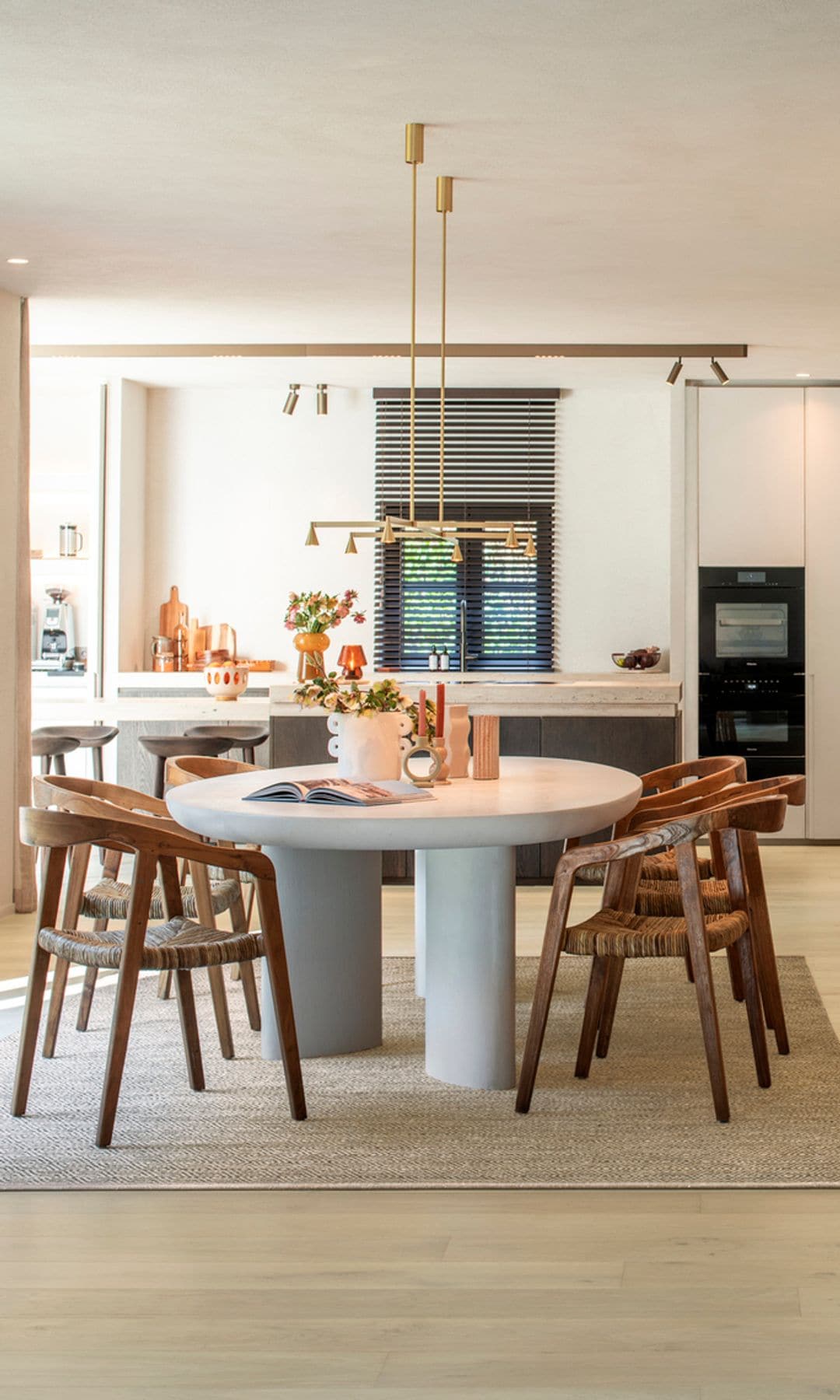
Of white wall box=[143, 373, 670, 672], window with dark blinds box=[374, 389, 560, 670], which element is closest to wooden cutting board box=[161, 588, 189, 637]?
white wall box=[143, 373, 670, 672]

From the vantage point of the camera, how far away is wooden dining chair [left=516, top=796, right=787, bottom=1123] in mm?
3375

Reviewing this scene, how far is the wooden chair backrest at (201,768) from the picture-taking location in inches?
180

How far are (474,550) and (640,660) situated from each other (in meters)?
1.20

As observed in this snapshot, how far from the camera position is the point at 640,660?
8125 mm

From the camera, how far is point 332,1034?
3.96 meters

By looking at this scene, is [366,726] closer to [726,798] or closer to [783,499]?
[726,798]

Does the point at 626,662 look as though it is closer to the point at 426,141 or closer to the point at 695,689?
the point at 695,689

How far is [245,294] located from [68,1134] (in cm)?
382

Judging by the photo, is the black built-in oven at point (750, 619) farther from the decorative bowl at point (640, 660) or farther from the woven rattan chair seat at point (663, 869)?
the woven rattan chair seat at point (663, 869)

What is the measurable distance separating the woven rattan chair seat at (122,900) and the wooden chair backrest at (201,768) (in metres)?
0.43

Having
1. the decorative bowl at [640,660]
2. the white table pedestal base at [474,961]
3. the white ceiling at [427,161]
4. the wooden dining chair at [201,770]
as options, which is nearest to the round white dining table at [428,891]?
the white table pedestal base at [474,961]

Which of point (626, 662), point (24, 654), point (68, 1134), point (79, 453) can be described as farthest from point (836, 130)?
point (79, 453)

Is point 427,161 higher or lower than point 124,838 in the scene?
higher

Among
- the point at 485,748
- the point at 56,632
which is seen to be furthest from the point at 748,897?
the point at 56,632
